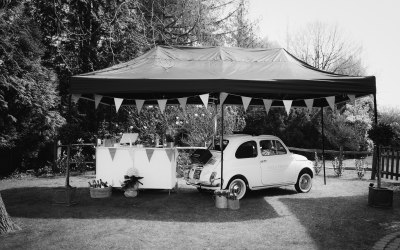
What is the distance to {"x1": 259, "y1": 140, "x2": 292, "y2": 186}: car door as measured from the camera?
10.0 meters

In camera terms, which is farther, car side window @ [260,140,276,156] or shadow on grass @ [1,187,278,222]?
car side window @ [260,140,276,156]

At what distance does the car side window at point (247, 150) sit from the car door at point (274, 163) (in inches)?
8.2

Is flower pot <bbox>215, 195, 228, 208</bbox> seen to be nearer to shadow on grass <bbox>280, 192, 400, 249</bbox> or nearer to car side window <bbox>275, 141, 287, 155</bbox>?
shadow on grass <bbox>280, 192, 400, 249</bbox>

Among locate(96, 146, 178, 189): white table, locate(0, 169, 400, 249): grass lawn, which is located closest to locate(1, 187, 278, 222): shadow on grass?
locate(0, 169, 400, 249): grass lawn

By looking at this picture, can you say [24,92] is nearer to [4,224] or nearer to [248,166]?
[4,224]

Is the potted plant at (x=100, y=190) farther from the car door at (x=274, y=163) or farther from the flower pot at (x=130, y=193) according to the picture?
the car door at (x=274, y=163)

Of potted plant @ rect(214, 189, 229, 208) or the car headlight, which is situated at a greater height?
the car headlight

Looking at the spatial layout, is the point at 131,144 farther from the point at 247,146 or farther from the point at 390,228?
the point at 390,228

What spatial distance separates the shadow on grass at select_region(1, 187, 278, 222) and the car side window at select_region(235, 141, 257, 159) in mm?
1167

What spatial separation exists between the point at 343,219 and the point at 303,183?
323cm

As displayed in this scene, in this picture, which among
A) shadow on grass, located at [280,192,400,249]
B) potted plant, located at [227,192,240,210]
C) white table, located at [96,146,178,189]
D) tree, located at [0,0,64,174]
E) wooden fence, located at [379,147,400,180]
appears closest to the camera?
shadow on grass, located at [280,192,400,249]

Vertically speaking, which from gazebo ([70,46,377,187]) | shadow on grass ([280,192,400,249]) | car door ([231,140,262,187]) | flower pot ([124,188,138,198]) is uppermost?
gazebo ([70,46,377,187])

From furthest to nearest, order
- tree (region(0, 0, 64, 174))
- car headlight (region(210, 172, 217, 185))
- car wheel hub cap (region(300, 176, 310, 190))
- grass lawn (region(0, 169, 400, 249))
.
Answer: tree (region(0, 0, 64, 174)) → car wheel hub cap (region(300, 176, 310, 190)) → car headlight (region(210, 172, 217, 185)) → grass lawn (region(0, 169, 400, 249))

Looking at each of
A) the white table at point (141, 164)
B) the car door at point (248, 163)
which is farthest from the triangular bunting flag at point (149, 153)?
the car door at point (248, 163)
